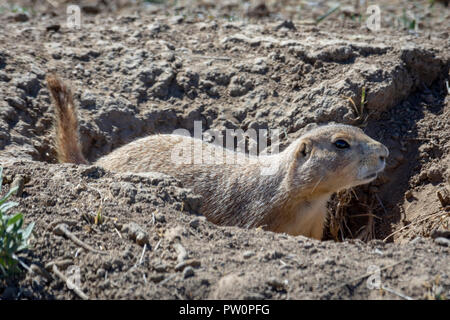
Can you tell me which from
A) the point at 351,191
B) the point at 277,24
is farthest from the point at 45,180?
the point at 277,24

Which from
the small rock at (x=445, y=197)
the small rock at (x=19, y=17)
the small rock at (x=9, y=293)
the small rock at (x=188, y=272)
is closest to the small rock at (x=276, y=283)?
the small rock at (x=188, y=272)

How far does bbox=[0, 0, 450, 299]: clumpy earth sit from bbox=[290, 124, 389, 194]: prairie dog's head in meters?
0.74

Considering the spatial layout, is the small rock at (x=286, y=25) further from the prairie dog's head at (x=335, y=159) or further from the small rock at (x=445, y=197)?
the small rock at (x=445, y=197)

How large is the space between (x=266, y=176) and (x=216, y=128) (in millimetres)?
1167

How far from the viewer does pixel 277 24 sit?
7281 millimetres

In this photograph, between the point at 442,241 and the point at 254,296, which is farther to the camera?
the point at 442,241

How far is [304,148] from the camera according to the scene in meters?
5.27

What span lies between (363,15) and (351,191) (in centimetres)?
331

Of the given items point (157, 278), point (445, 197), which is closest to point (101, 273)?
point (157, 278)

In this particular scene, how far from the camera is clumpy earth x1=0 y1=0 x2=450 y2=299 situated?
338cm

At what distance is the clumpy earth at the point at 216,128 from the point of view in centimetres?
338

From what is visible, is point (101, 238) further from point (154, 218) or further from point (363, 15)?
point (363, 15)

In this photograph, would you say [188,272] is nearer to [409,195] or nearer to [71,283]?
[71,283]

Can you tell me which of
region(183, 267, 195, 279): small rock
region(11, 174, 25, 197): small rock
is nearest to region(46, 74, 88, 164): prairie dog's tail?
region(11, 174, 25, 197): small rock
